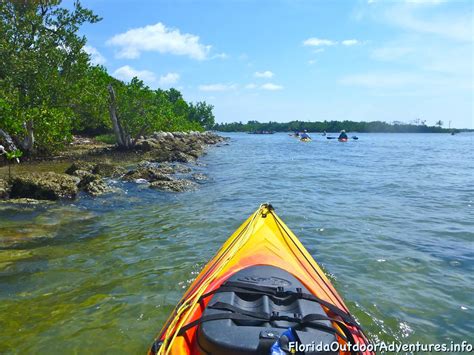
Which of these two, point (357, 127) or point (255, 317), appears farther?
point (357, 127)

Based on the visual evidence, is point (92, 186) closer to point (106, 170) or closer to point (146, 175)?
point (146, 175)

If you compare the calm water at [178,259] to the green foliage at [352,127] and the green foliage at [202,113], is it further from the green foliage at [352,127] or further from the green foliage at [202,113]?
the green foliage at [352,127]

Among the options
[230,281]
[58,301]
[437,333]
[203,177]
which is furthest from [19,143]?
[437,333]

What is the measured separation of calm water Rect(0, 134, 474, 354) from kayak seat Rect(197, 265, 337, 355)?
1.54 meters

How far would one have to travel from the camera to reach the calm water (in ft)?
14.0

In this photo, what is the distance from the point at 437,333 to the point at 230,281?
277cm

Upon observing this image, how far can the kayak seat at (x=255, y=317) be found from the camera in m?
2.43

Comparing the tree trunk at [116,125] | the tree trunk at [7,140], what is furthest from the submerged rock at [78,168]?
the tree trunk at [116,125]

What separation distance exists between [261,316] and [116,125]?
2374 centimetres

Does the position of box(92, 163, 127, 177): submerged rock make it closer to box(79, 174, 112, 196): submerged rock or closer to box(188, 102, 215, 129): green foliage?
box(79, 174, 112, 196): submerged rock

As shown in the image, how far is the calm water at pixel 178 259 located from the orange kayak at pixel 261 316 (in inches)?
49.6

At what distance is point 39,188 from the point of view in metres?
10.2

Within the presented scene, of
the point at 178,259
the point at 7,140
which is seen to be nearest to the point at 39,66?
the point at 7,140

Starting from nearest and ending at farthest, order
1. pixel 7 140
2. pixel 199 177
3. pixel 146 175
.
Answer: pixel 146 175
pixel 7 140
pixel 199 177
